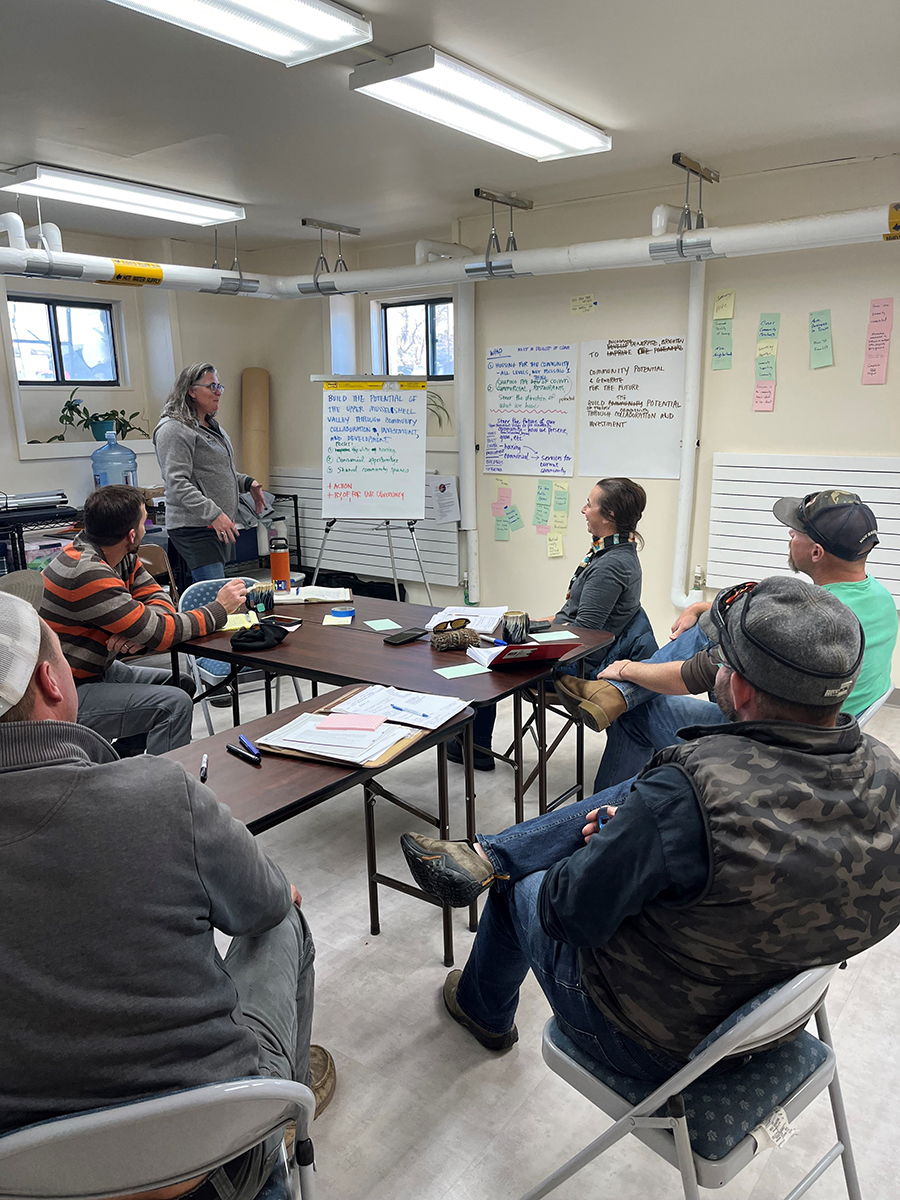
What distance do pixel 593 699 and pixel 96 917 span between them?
1.88 m

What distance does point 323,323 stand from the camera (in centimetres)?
648

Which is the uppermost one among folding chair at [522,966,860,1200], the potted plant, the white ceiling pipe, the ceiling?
the ceiling

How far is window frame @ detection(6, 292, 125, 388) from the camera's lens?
19.4ft

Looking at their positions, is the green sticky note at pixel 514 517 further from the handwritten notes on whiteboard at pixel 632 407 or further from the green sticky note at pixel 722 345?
the green sticky note at pixel 722 345

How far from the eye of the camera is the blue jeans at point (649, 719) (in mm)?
2695

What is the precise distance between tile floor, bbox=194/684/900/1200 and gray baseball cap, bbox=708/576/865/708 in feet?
3.71

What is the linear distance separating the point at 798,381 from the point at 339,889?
11.3ft

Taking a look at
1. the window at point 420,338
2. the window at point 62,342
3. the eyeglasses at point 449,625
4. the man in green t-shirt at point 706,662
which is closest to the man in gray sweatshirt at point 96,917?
the man in green t-shirt at point 706,662

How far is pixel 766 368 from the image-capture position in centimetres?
448

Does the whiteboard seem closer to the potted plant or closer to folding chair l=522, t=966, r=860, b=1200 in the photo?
the potted plant

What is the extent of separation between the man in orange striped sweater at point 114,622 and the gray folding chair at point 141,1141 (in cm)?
192

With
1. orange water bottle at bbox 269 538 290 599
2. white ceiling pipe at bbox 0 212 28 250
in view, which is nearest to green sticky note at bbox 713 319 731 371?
orange water bottle at bbox 269 538 290 599

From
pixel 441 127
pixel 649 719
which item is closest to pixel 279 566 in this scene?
pixel 649 719

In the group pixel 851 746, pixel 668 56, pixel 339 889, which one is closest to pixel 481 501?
pixel 668 56
